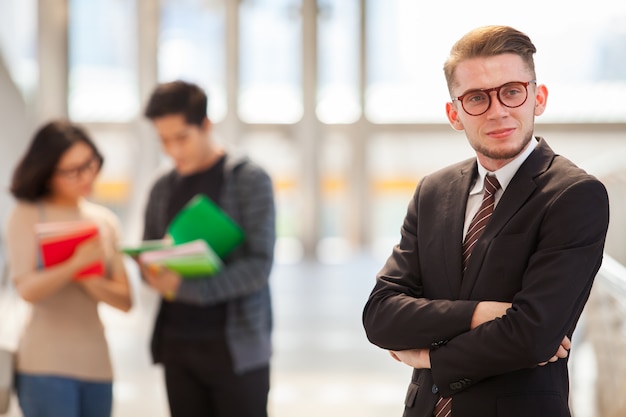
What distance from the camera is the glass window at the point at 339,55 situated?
486 inches

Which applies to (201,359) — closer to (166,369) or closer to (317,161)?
(166,369)

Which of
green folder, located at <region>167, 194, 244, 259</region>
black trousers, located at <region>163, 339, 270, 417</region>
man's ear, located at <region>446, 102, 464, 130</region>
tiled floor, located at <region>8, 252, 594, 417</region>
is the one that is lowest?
tiled floor, located at <region>8, 252, 594, 417</region>

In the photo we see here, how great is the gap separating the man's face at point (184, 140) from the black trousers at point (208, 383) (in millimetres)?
723

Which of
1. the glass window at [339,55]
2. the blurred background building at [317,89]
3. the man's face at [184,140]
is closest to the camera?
the man's face at [184,140]

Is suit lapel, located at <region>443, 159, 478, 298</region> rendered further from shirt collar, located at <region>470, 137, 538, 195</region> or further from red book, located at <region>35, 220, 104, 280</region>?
red book, located at <region>35, 220, 104, 280</region>

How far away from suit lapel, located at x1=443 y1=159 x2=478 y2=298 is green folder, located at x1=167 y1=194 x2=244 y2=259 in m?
1.23

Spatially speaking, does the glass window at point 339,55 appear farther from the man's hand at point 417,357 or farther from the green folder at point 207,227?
the man's hand at point 417,357

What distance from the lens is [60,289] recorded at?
10.2 ft

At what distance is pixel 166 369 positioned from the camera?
3254 mm

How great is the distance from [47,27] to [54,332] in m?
7.78

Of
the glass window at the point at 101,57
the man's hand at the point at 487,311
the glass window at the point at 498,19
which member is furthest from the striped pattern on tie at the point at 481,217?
the glass window at the point at 498,19

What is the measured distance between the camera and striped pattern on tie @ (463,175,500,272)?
1.99 metres

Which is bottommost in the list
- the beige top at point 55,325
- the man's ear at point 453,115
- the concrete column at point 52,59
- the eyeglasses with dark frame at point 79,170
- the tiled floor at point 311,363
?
the tiled floor at point 311,363

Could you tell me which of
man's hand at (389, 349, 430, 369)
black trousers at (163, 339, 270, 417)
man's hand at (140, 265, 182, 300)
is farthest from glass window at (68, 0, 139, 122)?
man's hand at (389, 349, 430, 369)
